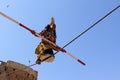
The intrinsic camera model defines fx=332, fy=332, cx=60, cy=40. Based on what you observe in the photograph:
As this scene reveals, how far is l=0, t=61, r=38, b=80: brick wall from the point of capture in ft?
64.2

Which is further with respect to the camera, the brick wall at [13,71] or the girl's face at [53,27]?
the brick wall at [13,71]

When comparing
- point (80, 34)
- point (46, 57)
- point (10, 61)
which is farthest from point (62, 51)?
point (10, 61)

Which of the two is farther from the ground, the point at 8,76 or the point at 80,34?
the point at 8,76

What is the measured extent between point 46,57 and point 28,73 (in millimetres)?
9035

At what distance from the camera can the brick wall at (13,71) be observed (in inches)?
771

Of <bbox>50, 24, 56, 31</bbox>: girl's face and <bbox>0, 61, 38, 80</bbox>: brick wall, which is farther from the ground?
<bbox>0, 61, 38, 80</bbox>: brick wall

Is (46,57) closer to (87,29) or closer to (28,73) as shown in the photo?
(87,29)

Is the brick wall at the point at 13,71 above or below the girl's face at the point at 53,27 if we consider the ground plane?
above

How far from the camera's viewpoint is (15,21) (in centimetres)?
1095

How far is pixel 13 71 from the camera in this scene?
65.1 ft

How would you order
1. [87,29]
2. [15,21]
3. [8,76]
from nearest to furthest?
[87,29]
[15,21]
[8,76]

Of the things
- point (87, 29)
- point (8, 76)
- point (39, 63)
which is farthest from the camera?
point (8, 76)

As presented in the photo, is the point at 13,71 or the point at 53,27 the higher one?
the point at 13,71

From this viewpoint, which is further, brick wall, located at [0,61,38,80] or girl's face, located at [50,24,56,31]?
brick wall, located at [0,61,38,80]
